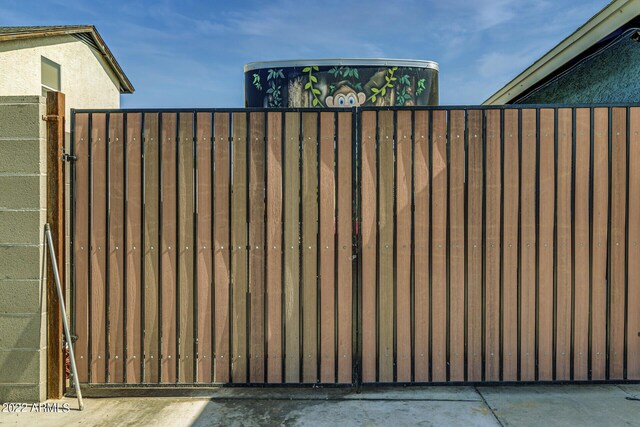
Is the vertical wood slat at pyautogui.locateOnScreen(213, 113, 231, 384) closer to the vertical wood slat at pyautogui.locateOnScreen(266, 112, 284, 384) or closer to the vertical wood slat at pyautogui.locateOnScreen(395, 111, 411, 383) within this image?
the vertical wood slat at pyautogui.locateOnScreen(266, 112, 284, 384)

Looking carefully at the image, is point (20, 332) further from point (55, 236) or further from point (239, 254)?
point (239, 254)

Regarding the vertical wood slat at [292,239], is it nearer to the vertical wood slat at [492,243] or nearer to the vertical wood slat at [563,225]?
the vertical wood slat at [492,243]

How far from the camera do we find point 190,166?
3904mm

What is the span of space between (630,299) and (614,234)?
1.91ft

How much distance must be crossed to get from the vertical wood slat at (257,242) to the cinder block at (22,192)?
67.4 inches

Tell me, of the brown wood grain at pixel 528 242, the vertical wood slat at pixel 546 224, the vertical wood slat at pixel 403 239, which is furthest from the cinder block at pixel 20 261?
the vertical wood slat at pixel 546 224

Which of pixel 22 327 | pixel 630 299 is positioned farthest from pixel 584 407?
pixel 22 327

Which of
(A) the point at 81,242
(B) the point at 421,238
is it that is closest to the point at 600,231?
(B) the point at 421,238

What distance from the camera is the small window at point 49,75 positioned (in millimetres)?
10727

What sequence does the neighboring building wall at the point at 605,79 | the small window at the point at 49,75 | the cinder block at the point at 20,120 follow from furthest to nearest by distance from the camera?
the small window at the point at 49,75 < the neighboring building wall at the point at 605,79 < the cinder block at the point at 20,120

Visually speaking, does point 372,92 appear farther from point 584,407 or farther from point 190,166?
point 584,407

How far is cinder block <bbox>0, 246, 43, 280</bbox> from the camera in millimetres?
3691

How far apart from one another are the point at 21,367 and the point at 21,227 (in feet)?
3.74

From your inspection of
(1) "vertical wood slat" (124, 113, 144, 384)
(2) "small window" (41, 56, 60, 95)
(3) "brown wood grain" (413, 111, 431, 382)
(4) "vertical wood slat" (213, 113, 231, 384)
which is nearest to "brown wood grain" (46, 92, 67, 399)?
(1) "vertical wood slat" (124, 113, 144, 384)
